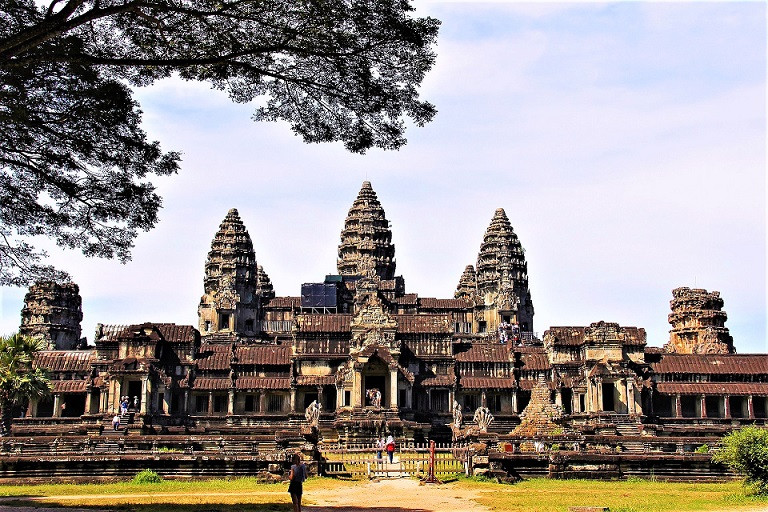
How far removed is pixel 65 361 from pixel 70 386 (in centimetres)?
402

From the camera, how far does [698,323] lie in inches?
3506

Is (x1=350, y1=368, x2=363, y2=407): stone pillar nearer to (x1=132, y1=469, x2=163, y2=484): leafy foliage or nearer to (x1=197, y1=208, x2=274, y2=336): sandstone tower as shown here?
(x1=132, y1=469, x2=163, y2=484): leafy foliage

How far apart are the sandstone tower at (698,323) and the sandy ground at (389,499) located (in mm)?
67191

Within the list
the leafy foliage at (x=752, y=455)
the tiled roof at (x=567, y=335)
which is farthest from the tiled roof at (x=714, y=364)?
the leafy foliage at (x=752, y=455)

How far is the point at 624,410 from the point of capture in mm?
60406

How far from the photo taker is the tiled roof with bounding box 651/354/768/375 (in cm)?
6525

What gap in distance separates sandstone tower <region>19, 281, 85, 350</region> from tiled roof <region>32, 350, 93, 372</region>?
22.3 meters

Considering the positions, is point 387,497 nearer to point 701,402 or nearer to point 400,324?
point 400,324

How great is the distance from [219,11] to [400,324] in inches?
1914

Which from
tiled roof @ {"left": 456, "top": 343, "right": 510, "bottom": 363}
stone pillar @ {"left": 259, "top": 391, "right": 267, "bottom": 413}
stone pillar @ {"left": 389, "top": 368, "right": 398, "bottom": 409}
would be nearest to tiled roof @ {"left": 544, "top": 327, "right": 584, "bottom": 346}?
tiled roof @ {"left": 456, "top": 343, "right": 510, "bottom": 363}

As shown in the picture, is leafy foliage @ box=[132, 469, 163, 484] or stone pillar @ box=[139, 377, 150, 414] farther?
stone pillar @ box=[139, 377, 150, 414]

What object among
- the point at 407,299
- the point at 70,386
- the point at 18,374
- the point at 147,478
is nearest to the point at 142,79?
the point at 147,478

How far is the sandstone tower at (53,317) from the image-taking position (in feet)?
293

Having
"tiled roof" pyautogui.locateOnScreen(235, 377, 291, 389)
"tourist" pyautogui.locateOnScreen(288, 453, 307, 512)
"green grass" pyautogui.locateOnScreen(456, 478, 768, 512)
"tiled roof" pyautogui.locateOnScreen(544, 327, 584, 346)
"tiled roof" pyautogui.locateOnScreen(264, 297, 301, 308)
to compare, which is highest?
"tiled roof" pyautogui.locateOnScreen(264, 297, 301, 308)
